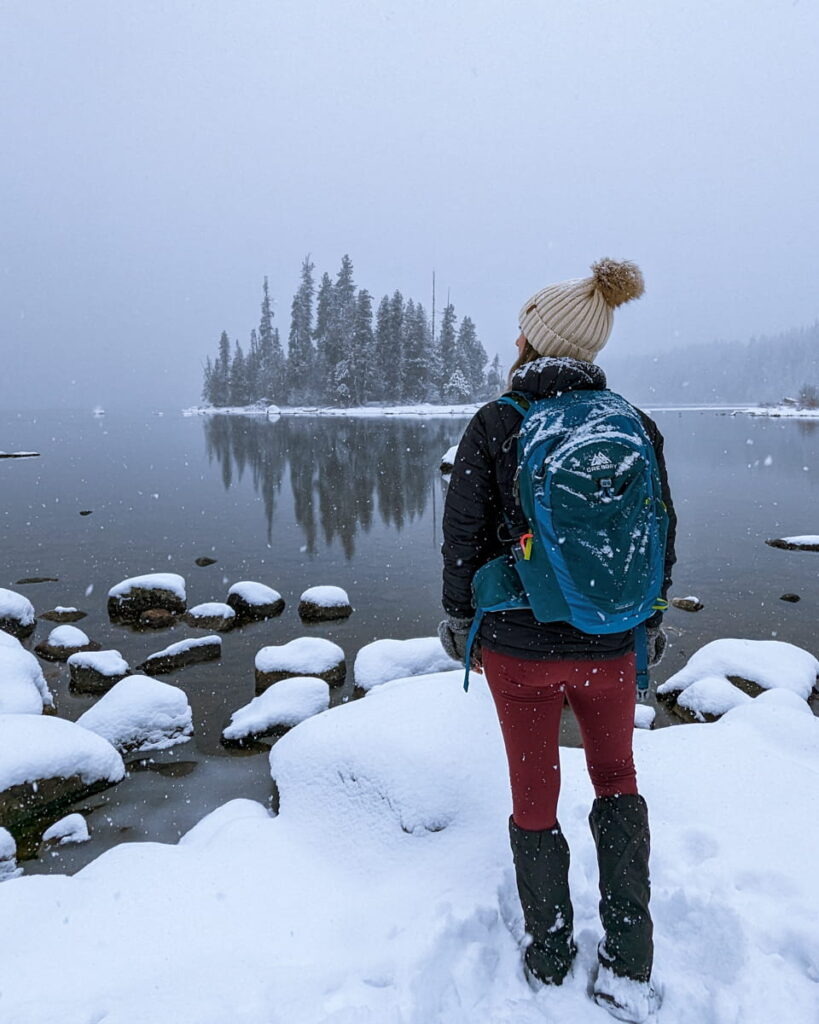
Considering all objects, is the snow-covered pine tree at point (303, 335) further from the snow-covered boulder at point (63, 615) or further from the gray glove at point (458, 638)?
the gray glove at point (458, 638)

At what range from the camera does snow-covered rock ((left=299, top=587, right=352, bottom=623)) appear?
1070 cm

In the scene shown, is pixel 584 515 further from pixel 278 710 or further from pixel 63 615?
pixel 63 615

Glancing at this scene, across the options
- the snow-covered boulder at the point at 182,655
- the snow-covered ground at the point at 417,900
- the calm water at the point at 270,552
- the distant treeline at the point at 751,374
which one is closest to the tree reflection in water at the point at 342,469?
the calm water at the point at 270,552

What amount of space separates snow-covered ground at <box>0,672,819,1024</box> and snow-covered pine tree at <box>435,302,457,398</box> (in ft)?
241

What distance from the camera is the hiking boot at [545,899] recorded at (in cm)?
228

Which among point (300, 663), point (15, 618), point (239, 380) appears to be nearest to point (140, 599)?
point (15, 618)

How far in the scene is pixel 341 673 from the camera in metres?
8.30

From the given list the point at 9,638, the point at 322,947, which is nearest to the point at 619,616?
the point at 322,947

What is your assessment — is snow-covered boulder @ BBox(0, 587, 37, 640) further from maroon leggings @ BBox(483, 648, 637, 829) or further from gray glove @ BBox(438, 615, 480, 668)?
maroon leggings @ BBox(483, 648, 637, 829)

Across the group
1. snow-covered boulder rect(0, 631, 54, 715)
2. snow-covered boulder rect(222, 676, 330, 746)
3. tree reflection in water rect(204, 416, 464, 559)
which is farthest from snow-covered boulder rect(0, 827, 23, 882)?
tree reflection in water rect(204, 416, 464, 559)

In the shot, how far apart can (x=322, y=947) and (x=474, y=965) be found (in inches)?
27.6

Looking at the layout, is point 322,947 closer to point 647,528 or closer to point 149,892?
point 149,892

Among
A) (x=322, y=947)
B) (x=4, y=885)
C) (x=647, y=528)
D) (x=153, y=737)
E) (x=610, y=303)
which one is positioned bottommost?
(x=153, y=737)

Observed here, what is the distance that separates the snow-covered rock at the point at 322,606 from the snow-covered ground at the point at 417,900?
6182 mm
